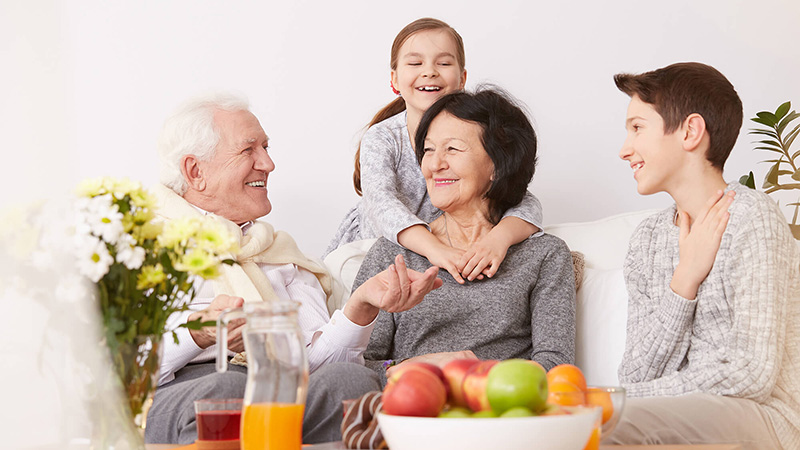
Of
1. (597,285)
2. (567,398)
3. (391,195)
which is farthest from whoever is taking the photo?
(391,195)

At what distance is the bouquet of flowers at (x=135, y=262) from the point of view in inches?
36.4

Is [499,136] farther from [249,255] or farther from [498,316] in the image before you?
[249,255]

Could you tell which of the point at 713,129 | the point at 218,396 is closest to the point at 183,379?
the point at 218,396

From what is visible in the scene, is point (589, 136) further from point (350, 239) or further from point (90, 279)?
point (90, 279)

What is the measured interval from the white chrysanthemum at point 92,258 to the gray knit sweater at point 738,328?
43.9 inches

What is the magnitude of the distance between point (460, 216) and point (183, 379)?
0.77m

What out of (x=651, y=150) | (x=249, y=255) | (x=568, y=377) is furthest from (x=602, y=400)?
(x=249, y=255)

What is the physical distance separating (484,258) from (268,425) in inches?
42.5

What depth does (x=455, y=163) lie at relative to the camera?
2076 millimetres

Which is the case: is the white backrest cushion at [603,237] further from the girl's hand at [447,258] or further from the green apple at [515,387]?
the green apple at [515,387]

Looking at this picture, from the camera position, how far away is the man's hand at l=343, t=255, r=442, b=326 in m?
1.67

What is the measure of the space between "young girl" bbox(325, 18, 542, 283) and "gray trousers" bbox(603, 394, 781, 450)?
23.9 inches

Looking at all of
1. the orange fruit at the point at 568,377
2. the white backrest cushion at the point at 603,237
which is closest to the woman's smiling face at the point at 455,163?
the white backrest cushion at the point at 603,237

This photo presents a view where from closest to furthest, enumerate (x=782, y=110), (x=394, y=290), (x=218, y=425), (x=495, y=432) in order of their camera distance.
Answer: (x=495, y=432) → (x=218, y=425) → (x=394, y=290) → (x=782, y=110)
